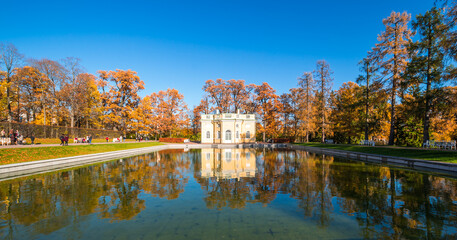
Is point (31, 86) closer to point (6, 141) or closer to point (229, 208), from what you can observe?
point (6, 141)

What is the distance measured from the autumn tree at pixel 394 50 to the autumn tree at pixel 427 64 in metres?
2.94

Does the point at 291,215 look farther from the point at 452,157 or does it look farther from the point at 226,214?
the point at 452,157

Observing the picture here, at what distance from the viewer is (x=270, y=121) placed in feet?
133

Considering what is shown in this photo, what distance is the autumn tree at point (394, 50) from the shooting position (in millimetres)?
19516

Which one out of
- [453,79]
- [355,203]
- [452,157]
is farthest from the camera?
[453,79]

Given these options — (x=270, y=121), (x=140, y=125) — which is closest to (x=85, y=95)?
(x=140, y=125)

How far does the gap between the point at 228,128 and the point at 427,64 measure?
91.7ft

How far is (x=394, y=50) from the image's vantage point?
1980 centimetres

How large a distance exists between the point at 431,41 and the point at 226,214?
840 inches

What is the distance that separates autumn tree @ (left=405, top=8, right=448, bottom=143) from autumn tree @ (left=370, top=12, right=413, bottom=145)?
294 centimetres

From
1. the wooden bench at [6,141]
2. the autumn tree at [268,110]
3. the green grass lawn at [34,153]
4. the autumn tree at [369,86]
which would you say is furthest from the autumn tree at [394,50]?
the wooden bench at [6,141]

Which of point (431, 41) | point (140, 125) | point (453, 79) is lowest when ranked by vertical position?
point (140, 125)

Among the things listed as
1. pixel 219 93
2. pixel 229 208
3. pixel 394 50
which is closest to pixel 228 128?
pixel 219 93

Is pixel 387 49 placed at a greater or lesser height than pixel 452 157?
greater
